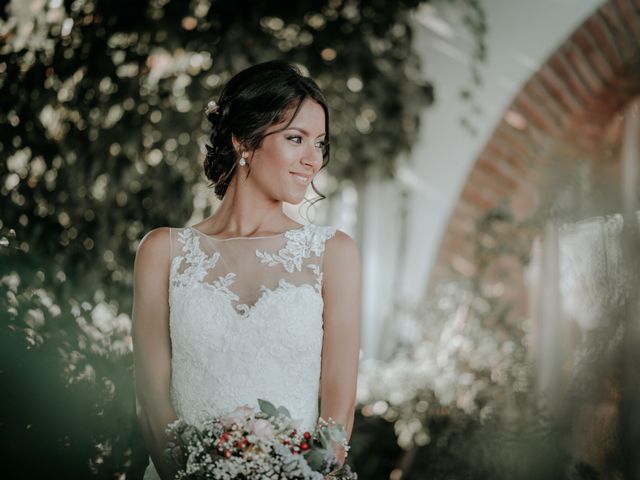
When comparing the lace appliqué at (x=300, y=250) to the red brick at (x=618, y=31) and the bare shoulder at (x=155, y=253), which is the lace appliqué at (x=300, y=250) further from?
the red brick at (x=618, y=31)

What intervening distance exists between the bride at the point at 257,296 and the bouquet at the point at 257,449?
339 millimetres

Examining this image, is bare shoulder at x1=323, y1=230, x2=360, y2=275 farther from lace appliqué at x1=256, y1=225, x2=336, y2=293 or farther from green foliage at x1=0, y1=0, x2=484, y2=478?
green foliage at x1=0, y1=0, x2=484, y2=478

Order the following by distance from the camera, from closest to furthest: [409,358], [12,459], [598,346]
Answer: [12,459] → [598,346] → [409,358]

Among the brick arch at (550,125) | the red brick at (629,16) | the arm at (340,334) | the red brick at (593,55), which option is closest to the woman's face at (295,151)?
the arm at (340,334)

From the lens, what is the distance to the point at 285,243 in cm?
247

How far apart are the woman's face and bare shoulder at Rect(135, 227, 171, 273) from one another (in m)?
0.39

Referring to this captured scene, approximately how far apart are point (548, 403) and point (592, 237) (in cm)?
80

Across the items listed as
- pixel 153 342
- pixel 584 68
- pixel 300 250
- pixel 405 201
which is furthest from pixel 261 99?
pixel 405 201

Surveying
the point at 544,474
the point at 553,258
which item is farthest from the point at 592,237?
the point at 544,474

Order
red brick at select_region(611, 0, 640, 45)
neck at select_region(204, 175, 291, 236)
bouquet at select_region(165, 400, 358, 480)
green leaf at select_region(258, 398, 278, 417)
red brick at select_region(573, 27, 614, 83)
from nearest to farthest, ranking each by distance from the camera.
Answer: bouquet at select_region(165, 400, 358, 480) → green leaf at select_region(258, 398, 278, 417) → neck at select_region(204, 175, 291, 236) → red brick at select_region(611, 0, 640, 45) → red brick at select_region(573, 27, 614, 83)

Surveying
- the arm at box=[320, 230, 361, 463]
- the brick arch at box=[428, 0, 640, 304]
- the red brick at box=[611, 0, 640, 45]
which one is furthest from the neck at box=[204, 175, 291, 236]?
the red brick at box=[611, 0, 640, 45]

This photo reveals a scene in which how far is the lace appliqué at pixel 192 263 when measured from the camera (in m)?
2.42

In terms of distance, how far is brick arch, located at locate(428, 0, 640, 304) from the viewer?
4.12 metres

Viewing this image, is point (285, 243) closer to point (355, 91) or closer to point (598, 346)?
point (598, 346)
